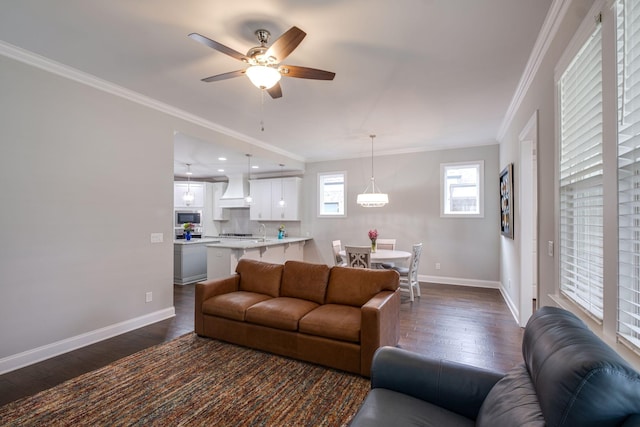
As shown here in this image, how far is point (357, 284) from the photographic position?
3096mm

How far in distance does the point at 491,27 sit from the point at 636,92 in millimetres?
1448

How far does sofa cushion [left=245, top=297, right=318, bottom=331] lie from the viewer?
2826 millimetres

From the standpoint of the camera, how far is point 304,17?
86.1 inches

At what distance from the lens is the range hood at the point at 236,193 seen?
801cm

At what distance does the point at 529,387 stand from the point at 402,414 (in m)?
0.54

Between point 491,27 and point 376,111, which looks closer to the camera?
point 491,27

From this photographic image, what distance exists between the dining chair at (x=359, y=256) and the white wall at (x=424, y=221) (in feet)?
7.38

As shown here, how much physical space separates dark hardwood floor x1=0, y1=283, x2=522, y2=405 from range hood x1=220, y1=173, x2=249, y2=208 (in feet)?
11.6

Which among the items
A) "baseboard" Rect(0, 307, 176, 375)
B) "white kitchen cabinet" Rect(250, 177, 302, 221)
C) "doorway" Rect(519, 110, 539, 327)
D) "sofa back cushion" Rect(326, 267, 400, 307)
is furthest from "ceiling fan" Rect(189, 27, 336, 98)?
"white kitchen cabinet" Rect(250, 177, 302, 221)

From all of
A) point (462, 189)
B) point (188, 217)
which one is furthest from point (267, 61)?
point (188, 217)

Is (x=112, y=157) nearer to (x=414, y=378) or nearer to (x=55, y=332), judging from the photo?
(x=55, y=332)

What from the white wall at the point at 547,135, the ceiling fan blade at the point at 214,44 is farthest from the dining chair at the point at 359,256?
the ceiling fan blade at the point at 214,44

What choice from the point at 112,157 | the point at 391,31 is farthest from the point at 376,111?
the point at 112,157

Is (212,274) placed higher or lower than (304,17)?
lower
